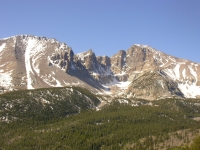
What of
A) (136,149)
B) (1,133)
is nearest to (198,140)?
(136,149)

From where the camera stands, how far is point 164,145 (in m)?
197

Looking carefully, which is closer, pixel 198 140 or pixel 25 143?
pixel 198 140

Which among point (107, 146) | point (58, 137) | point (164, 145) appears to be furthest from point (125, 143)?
point (58, 137)

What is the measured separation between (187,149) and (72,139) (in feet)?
328

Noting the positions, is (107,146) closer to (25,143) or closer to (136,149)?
(136,149)

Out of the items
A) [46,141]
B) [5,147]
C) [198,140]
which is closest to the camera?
[198,140]

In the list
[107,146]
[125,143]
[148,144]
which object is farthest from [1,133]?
[148,144]

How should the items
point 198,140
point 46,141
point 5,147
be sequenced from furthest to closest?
1. point 46,141
2. point 5,147
3. point 198,140

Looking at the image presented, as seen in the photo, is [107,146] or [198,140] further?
[107,146]

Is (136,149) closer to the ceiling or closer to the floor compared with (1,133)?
closer to the floor

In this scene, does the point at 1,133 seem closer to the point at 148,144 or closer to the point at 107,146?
the point at 107,146

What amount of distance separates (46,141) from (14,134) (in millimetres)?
24895

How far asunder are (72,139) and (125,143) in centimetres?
3732

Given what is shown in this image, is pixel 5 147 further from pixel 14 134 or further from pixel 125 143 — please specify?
pixel 125 143
